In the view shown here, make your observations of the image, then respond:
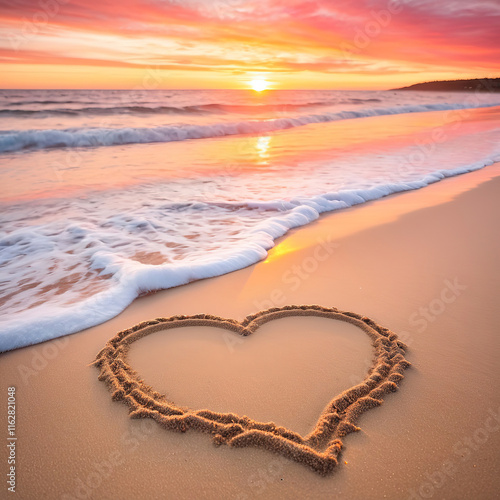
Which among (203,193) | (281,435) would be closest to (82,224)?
(203,193)

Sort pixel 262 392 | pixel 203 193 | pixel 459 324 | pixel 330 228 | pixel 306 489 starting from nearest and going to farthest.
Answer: pixel 306 489
pixel 262 392
pixel 459 324
pixel 330 228
pixel 203 193

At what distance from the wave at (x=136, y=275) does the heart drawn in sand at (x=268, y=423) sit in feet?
1.71

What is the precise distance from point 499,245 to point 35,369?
176 inches

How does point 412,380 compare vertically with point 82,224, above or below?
above

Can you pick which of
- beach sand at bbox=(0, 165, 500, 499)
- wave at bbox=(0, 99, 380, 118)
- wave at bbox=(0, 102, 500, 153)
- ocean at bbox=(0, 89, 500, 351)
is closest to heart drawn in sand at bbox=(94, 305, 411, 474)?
beach sand at bbox=(0, 165, 500, 499)

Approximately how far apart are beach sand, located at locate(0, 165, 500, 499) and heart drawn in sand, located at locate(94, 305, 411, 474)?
5 centimetres

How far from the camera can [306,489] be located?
1662 millimetres

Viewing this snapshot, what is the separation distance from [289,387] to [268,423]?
331 mm

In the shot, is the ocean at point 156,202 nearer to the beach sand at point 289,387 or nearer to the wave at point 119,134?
the wave at point 119,134

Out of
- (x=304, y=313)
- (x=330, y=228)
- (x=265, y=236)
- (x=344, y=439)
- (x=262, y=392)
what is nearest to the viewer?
(x=344, y=439)

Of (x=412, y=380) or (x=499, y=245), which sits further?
(x=499, y=245)

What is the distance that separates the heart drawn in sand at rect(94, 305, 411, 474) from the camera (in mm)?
1846

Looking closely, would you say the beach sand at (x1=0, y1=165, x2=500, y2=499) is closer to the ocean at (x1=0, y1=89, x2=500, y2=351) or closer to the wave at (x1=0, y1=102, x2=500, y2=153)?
the ocean at (x1=0, y1=89, x2=500, y2=351)

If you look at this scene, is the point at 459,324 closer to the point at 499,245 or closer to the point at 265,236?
the point at 499,245
